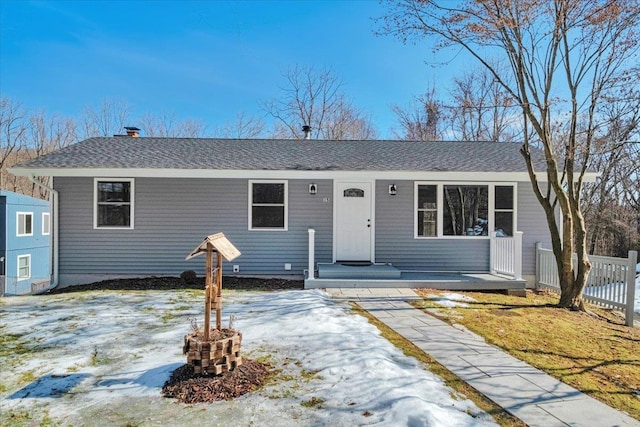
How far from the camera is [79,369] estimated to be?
3.64 m

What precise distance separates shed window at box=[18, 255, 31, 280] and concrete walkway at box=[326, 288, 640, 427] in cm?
1146

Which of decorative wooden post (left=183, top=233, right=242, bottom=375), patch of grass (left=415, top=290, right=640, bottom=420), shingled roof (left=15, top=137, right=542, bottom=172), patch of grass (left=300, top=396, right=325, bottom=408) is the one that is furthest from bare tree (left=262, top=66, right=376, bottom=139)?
patch of grass (left=300, top=396, right=325, bottom=408)

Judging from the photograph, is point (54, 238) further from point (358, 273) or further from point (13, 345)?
point (358, 273)

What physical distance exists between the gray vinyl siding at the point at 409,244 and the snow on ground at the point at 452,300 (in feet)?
5.17

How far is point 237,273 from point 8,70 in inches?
765

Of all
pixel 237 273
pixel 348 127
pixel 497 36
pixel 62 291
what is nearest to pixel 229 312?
pixel 237 273

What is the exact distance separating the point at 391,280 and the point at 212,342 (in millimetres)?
5145

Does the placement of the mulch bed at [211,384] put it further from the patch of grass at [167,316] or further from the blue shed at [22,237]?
the blue shed at [22,237]

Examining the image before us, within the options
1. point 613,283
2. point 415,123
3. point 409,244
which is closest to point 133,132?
point 409,244

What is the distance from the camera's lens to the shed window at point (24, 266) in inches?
462

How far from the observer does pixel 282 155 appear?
31.1 feet

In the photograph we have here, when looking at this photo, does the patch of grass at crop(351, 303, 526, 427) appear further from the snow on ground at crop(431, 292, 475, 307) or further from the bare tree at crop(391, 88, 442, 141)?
the bare tree at crop(391, 88, 442, 141)

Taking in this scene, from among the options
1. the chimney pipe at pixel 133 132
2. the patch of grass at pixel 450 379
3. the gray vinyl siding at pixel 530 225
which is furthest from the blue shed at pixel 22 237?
the gray vinyl siding at pixel 530 225

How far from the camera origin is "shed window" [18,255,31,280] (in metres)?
11.7
